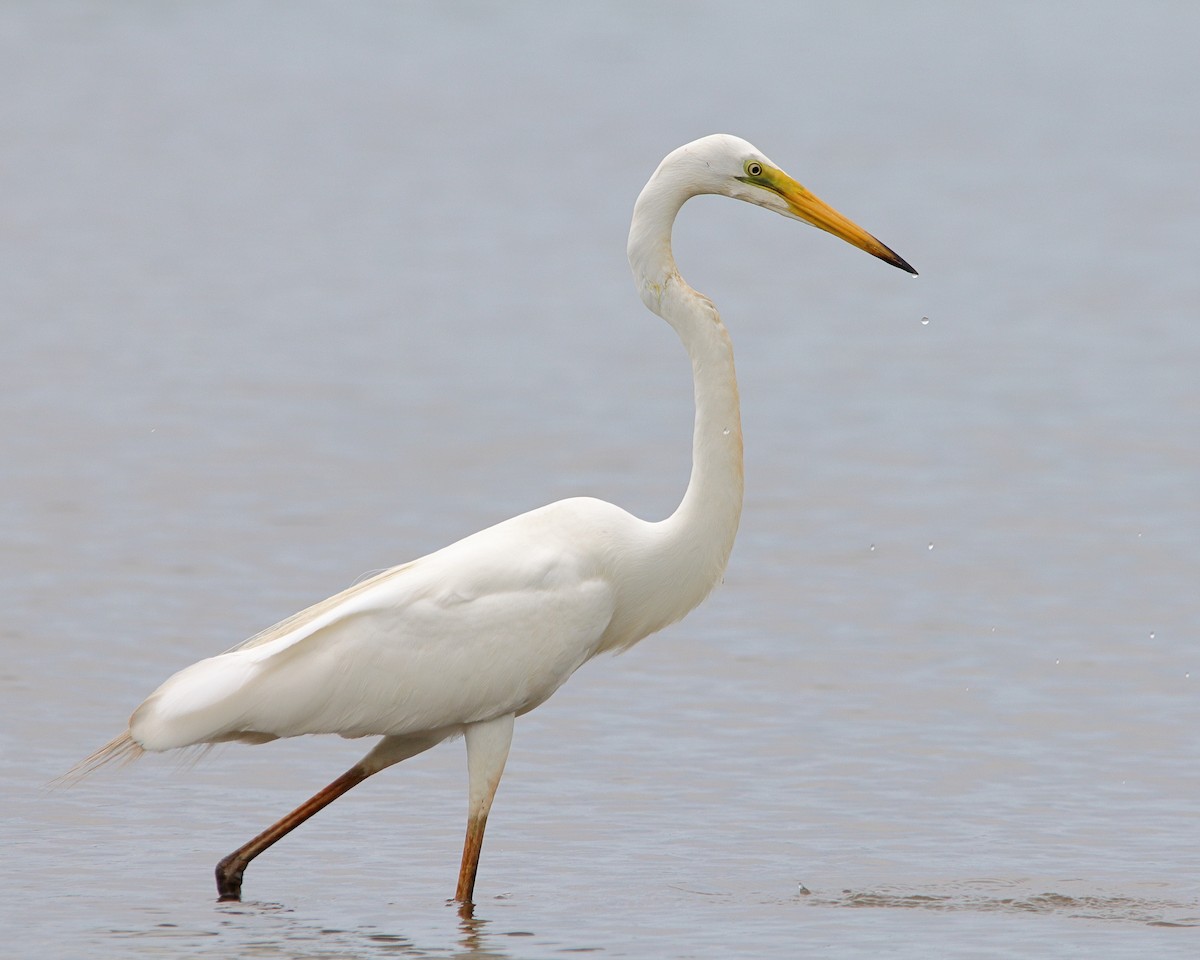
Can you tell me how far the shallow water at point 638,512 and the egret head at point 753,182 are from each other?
2.25 meters

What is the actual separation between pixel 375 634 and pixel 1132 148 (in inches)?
1302

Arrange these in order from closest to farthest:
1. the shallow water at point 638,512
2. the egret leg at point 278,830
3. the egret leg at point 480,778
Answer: the egret leg at point 480,778 < the egret leg at point 278,830 < the shallow water at point 638,512

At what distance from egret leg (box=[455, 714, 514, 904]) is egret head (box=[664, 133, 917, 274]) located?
1.91 m

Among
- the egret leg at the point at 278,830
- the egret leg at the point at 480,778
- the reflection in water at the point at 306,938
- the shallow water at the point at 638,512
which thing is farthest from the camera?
the shallow water at the point at 638,512

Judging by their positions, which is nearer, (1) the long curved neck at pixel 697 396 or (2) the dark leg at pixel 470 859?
(2) the dark leg at pixel 470 859

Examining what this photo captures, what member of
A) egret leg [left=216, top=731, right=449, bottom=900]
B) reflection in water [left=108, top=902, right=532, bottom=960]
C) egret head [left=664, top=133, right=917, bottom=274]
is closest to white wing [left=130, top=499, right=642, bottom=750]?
egret leg [left=216, top=731, right=449, bottom=900]

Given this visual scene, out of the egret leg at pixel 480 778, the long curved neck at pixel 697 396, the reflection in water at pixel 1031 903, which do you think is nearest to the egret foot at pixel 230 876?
the egret leg at pixel 480 778

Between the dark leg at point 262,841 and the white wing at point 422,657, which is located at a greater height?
the white wing at point 422,657

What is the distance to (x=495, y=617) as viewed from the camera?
762cm

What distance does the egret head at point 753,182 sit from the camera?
7848 millimetres

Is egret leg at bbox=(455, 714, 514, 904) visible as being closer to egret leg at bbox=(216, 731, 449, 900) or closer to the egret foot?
egret leg at bbox=(216, 731, 449, 900)

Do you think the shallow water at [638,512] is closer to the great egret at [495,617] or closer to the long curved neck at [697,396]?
the great egret at [495,617]

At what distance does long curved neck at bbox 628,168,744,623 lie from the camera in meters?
7.83

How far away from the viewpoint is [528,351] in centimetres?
2123
